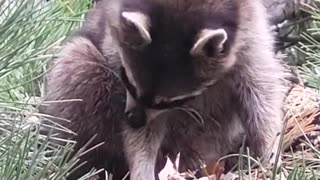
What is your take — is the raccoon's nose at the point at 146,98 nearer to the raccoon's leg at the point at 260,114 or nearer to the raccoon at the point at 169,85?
the raccoon at the point at 169,85

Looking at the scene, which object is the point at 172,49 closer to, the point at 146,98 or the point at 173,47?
the point at 173,47

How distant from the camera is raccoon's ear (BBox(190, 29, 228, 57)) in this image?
266 cm

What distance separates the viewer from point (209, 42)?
2.68 metres

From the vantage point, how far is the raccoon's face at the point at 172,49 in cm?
269

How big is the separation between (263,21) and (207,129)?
0.38 m

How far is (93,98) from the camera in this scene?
9.97ft

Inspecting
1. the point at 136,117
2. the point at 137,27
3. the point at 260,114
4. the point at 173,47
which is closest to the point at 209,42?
the point at 173,47

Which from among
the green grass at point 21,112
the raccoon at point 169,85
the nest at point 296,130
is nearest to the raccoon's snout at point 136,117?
the raccoon at point 169,85

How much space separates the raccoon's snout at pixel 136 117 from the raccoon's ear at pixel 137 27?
0.66 feet

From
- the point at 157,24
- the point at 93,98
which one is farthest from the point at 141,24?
the point at 93,98

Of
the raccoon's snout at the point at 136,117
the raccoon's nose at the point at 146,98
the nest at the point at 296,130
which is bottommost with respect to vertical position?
the nest at the point at 296,130

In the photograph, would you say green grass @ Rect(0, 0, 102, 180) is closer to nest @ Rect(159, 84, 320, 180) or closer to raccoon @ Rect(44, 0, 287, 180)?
raccoon @ Rect(44, 0, 287, 180)

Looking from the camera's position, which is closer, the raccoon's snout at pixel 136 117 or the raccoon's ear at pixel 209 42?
the raccoon's ear at pixel 209 42

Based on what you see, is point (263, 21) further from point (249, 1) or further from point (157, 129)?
point (157, 129)
